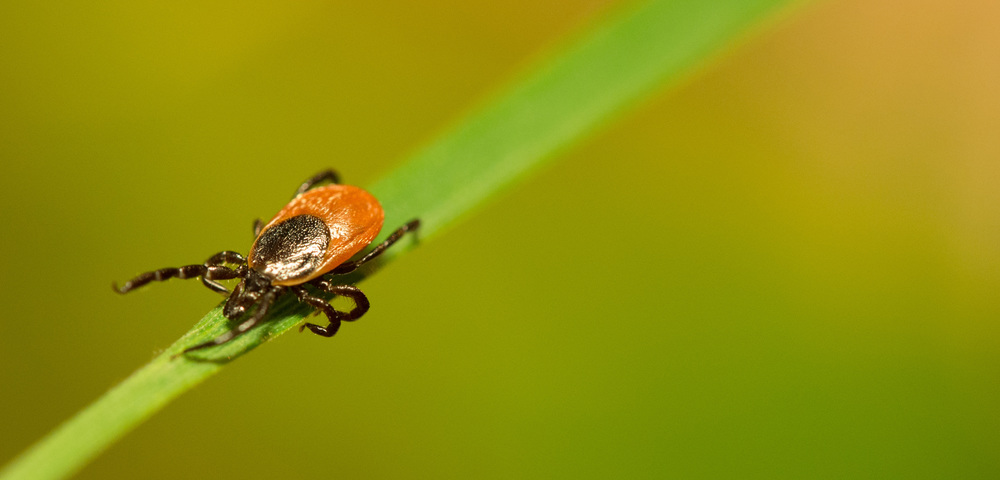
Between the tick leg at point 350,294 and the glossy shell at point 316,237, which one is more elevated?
the glossy shell at point 316,237

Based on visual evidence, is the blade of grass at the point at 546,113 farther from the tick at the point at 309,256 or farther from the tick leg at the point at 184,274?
the tick leg at the point at 184,274

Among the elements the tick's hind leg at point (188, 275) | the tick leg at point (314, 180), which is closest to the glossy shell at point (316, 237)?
the tick's hind leg at point (188, 275)

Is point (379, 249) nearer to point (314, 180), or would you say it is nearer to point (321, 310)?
point (321, 310)

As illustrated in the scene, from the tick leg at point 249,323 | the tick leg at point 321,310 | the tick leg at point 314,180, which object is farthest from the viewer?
the tick leg at point 314,180

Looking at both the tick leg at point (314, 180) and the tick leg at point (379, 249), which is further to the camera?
the tick leg at point (314, 180)

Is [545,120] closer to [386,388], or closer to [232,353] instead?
[232,353]

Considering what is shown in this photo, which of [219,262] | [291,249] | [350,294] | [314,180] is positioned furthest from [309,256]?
Answer: [314,180]

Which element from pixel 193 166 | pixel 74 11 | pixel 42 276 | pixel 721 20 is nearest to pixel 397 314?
pixel 193 166
